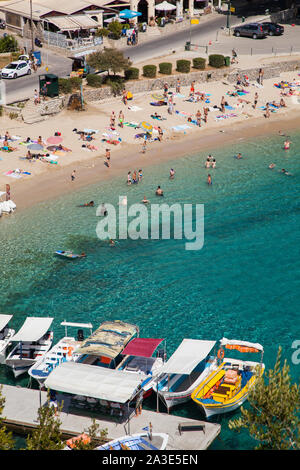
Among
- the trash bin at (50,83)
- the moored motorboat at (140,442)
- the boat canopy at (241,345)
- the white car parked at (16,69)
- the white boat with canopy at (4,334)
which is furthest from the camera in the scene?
the white car parked at (16,69)

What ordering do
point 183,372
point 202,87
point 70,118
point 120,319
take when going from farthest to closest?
point 202,87, point 70,118, point 120,319, point 183,372

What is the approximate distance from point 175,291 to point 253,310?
5.06 meters

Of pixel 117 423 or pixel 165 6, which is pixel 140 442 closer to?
pixel 117 423

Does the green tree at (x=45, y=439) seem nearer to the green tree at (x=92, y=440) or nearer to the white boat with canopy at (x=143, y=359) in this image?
the green tree at (x=92, y=440)

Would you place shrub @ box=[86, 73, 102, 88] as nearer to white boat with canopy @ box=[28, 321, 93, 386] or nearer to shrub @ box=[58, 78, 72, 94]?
shrub @ box=[58, 78, 72, 94]

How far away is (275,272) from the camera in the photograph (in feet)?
149

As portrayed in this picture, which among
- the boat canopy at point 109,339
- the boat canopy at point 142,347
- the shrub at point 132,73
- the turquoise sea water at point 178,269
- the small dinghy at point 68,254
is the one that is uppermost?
the shrub at point 132,73

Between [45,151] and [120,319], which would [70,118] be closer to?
[45,151]

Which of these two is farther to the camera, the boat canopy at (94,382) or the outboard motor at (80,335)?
the outboard motor at (80,335)

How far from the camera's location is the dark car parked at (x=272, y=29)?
91.1m

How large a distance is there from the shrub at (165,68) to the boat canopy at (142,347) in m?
45.9

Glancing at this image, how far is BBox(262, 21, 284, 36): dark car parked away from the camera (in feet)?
299

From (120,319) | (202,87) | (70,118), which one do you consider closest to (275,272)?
(120,319)

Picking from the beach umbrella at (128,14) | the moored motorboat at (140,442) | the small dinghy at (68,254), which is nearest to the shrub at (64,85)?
the beach umbrella at (128,14)
